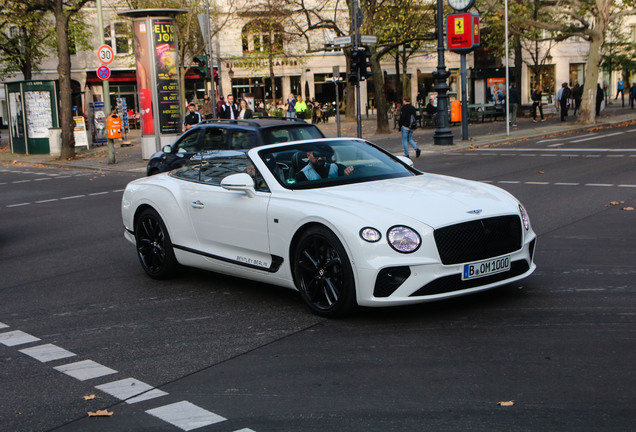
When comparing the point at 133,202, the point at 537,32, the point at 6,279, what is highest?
the point at 537,32

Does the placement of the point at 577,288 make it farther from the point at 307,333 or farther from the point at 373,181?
the point at 307,333

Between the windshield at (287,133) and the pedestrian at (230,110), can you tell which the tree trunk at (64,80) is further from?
the windshield at (287,133)

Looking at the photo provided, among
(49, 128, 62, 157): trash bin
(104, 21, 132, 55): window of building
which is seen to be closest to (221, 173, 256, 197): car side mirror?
(49, 128, 62, 157): trash bin

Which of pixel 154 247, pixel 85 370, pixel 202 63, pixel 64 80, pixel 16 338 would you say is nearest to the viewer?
pixel 85 370

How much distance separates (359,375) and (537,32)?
44.5 meters

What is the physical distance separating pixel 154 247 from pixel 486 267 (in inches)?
144

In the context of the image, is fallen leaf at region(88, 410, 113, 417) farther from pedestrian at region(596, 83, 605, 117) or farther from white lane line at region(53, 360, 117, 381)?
pedestrian at region(596, 83, 605, 117)

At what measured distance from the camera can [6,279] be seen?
895cm

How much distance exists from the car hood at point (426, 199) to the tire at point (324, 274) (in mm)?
320

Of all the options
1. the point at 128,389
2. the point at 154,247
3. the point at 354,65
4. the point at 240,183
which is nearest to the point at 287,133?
the point at 154,247

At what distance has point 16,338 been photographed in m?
6.43

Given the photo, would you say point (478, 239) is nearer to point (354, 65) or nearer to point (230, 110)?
point (354, 65)

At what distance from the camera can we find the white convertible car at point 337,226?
6.14 meters

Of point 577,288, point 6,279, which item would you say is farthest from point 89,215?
point 577,288
